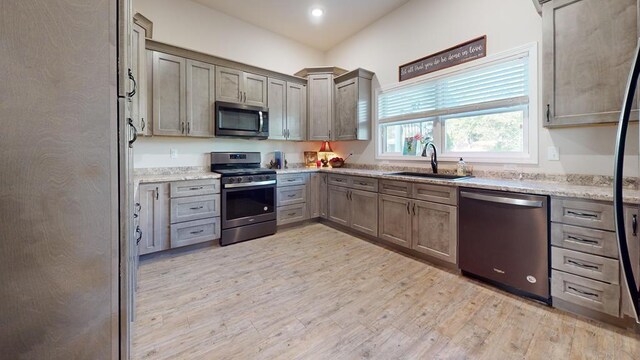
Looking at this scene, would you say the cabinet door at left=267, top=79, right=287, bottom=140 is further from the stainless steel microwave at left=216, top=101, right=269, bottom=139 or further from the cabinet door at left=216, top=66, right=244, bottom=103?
the cabinet door at left=216, top=66, right=244, bottom=103

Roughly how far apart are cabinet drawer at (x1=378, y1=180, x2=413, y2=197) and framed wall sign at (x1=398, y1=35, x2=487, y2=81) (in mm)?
1563

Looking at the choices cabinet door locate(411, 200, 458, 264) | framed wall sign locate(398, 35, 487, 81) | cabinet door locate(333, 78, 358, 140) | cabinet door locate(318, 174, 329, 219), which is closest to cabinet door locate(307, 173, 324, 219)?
cabinet door locate(318, 174, 329, 219)

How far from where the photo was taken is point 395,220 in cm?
306

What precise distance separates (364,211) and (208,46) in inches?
128

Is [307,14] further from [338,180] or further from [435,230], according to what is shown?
[435,230]

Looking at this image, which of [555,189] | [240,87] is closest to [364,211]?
[555,189]

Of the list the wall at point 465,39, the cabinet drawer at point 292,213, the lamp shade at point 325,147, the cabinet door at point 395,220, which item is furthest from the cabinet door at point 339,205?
the lamp shade at point 325,147

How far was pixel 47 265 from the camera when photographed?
774 millimetres

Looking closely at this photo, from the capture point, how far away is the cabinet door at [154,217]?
2.75m

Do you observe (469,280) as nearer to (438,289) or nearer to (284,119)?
(438,289)

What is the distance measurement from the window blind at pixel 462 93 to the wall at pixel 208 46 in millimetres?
1917

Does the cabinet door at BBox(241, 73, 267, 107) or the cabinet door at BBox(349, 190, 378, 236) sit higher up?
the cabinet door at BBox(241, 73, 267, 107)

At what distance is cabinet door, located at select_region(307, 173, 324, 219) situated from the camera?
13.8 ft

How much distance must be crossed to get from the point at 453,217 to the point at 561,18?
1.82 meters
